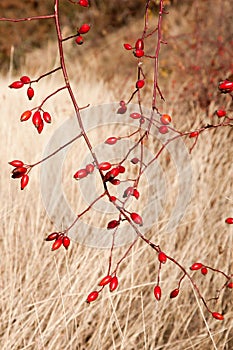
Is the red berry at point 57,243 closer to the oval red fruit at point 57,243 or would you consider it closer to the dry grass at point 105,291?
the oval red fruit at point 57,243

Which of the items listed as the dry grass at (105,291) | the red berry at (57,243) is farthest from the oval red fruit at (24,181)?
the dry grass at (105,291)

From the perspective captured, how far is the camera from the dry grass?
1685mm

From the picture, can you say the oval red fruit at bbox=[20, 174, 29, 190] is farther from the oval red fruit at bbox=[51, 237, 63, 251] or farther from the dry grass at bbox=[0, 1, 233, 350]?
the dry grass at bbox=[0, 1, 233, 350]

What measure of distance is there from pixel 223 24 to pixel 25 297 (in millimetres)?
4075

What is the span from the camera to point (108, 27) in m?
10.2

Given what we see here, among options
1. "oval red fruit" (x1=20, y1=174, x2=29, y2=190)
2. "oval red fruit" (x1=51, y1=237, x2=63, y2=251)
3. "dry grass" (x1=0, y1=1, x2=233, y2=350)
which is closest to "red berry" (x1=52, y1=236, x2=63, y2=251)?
"oval red fruit" (x1=51, y1=237, x2=63, y2=251)

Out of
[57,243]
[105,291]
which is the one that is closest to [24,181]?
[57,243]

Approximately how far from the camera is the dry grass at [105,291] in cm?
168

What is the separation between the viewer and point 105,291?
185 cm

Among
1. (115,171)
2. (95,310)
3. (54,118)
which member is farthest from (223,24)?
(115,171)

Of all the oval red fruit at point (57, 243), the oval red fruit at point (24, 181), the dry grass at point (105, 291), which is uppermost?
the oval red fruit at point (24, 181)

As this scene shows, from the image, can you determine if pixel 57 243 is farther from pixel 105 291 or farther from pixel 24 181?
pixel 105 291

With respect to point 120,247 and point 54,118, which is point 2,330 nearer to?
point 120,247

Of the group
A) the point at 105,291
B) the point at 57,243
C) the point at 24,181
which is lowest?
the point at 105,291
